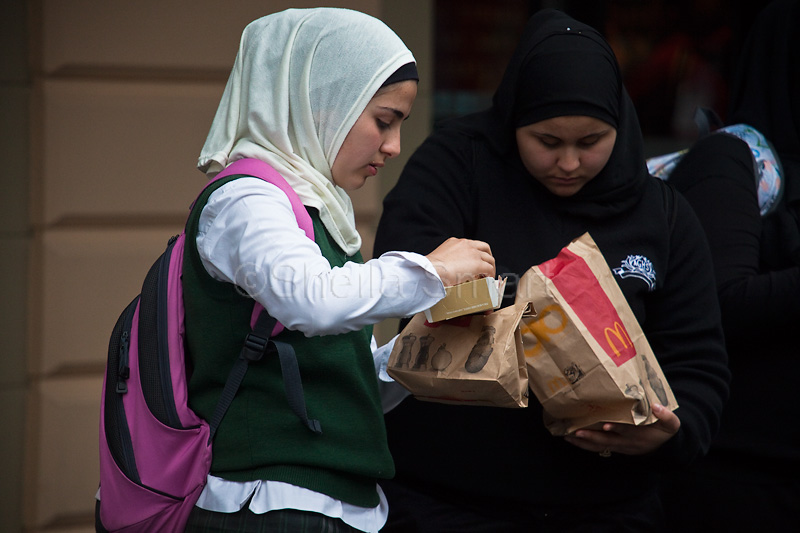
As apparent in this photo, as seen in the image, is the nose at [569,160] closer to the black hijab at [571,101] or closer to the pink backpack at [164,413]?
the black hijab at [571,101]

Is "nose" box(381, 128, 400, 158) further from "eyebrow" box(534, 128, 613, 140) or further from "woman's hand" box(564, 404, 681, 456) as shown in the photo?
"woman's hand" box(564, 404, 681, 456)

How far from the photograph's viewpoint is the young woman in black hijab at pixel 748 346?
2.38m

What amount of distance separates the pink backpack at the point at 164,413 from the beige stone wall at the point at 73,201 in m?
1.92

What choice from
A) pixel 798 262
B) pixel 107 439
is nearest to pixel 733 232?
pixel 798 262

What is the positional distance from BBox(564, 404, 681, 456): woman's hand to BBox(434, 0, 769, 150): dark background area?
2.53m

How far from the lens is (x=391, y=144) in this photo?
167 centimetres

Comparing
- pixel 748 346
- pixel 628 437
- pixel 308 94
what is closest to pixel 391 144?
pixel 308 94

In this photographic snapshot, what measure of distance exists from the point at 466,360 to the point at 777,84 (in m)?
1.75

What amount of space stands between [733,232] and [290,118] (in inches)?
56.3

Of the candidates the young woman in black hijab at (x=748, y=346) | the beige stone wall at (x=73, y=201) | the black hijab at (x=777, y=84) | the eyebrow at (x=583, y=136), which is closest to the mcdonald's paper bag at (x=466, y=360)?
the eyebrow at (x=583, y=136)

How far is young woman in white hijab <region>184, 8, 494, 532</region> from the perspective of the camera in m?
1.39

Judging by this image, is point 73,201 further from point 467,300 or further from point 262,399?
point 467,300

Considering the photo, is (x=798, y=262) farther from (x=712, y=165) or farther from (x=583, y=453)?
(x=583, y=453)

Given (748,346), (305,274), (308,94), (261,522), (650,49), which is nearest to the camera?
(305,274)
